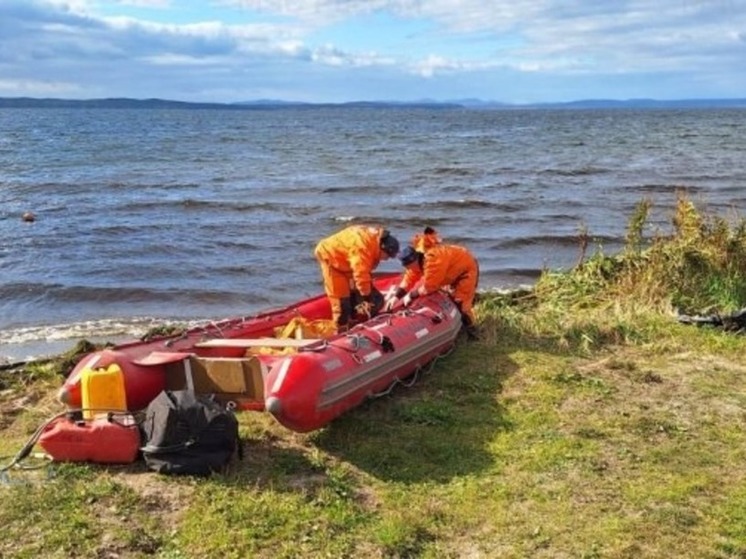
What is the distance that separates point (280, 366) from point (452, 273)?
3268 mm

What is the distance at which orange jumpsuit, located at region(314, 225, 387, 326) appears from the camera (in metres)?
8.58

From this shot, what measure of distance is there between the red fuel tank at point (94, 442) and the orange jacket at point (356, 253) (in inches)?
129

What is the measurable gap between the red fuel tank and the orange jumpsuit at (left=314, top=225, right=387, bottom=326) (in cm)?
329

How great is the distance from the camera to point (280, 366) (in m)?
6.25

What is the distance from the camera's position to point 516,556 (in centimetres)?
474

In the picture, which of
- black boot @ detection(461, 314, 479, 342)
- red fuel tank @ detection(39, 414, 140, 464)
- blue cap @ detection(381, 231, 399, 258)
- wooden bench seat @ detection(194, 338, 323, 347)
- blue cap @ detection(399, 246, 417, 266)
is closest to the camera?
red fuel tank @ detection(39, 414, 140, 464)

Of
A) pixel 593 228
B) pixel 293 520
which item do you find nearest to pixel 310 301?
pixel 293 520

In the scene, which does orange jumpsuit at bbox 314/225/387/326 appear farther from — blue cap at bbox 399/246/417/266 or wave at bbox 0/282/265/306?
wave at bbox 0/282/265/306

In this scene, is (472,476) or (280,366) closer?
(472,476)

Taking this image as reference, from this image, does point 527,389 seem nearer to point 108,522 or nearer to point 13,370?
point 108,522

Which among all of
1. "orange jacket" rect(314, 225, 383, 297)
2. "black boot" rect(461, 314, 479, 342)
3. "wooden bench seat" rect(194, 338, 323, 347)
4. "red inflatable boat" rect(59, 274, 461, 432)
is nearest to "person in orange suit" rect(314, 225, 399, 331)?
"orange jacket" rect(314, 225, 383, 297)

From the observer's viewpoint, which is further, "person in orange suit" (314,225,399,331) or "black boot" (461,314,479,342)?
"black boot" (461,314,479,342)

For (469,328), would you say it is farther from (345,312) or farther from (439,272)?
(345,312)

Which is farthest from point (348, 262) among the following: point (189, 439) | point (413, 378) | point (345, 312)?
point (189, 439)
